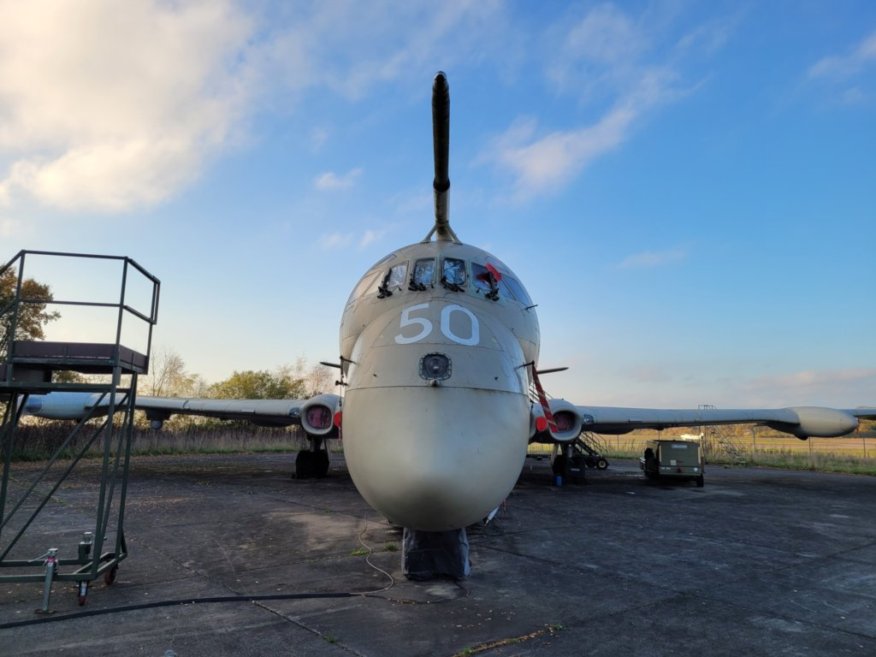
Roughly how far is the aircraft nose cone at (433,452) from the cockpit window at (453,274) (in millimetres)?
1938

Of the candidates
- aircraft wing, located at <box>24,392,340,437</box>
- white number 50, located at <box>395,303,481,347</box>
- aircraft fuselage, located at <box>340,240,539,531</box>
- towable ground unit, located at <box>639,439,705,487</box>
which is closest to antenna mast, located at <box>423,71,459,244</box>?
aircraft fuselage, located at <box>340,240,539,531</box>

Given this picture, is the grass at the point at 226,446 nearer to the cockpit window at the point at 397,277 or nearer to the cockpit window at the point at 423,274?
the cockpit window at the point at 397,277

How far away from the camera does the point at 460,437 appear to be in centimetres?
437

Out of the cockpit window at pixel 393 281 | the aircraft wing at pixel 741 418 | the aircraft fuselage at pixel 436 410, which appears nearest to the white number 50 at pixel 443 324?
the aircraft fuselage at pixel 436 410

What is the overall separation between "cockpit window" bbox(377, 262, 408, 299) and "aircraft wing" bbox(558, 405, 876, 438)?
10187 millimetres

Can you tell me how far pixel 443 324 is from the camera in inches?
213

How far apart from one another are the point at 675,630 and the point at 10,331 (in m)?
6.60

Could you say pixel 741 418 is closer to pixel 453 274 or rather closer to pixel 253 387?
pixel 453 274

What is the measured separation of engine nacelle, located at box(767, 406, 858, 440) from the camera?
634 inches

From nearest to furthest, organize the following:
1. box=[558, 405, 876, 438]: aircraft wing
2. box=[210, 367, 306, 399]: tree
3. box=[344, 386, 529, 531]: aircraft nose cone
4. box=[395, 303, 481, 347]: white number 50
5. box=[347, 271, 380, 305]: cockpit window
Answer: box=[344, 386, 529, 531]: aircraft nose cone
box=[395, 303, 481, 347]: white number 50
box=[347, 271, 380, 305]: cockpit window
box=[558, 405, 876, 438]: aircraft wing
box=[210, 367, 306, 399]: tree

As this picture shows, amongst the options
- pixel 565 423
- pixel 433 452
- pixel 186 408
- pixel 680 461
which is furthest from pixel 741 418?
pixel 186 408

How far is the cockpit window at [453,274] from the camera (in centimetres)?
653

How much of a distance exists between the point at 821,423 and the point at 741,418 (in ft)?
7.53

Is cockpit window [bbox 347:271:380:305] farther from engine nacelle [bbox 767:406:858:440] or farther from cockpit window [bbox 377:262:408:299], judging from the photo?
engine nacelle [bbox 767:406:858:440]
